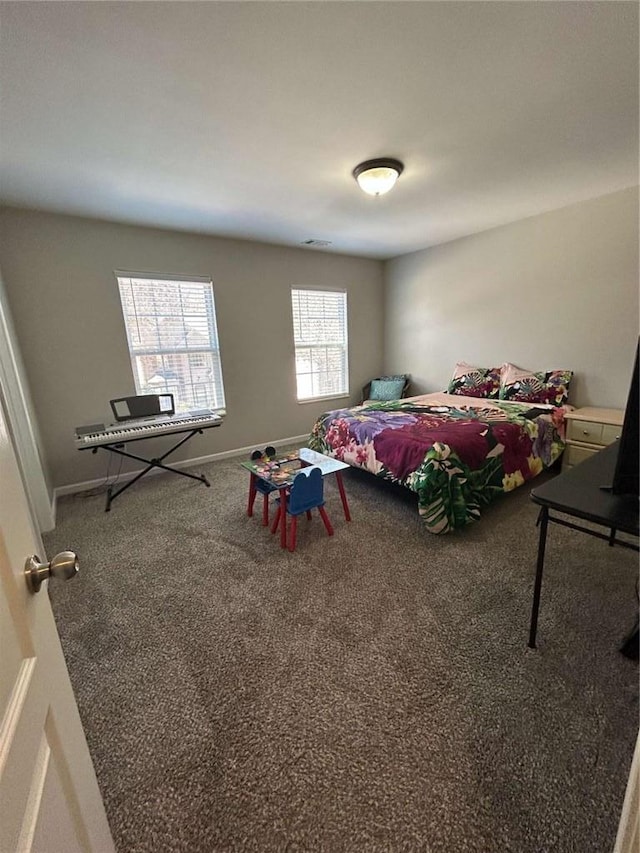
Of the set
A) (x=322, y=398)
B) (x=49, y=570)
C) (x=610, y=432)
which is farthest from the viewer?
(x=322, y=398)

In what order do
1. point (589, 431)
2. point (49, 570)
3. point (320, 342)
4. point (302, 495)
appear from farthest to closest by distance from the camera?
point (320, 342) → point (589, 431) → point (302, 495) → point (49, 570)

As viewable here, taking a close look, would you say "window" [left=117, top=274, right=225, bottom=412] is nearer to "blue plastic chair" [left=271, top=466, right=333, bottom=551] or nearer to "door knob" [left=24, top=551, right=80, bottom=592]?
"blue plastic chair" [left=271, top=466, right=333, bottom=551]

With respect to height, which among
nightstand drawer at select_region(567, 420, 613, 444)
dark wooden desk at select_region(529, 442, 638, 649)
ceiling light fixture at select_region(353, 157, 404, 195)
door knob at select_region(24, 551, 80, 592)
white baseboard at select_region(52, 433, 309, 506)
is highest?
ceiling light fixture at select_region(353, 157, 404, 195)

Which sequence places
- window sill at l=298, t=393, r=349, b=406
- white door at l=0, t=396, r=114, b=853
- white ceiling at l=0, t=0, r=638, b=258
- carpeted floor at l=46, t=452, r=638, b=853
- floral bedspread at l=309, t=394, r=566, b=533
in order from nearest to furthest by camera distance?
white door at l=0, t=396, r=114, b=853 < carpeted floor at l=46, t=452, r=638, b=853 < white ceiling at l=0, t=0, r=638, b=258 < floral bedspread at l=309, t=394, r=566, b=533 < window sill at l=298, t=393, r=349, b=406

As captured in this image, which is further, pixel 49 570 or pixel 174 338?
pixel 174 338

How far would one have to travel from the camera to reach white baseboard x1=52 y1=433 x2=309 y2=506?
329 centimetres

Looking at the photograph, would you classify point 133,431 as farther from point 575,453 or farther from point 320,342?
point 575,453

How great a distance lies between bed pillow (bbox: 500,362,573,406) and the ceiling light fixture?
237 centimetres

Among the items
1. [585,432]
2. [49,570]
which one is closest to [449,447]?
[585,432]

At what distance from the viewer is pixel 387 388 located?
498 cm

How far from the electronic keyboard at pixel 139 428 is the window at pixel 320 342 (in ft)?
5.45

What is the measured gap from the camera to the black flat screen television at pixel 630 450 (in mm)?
1089

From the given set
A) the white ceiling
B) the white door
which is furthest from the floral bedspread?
the white door

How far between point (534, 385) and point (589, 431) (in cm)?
74
